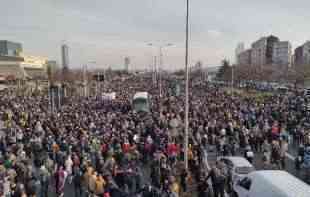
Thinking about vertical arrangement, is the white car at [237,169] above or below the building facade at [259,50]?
below

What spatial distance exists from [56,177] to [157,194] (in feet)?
12.3

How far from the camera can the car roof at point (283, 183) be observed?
22.0 ft

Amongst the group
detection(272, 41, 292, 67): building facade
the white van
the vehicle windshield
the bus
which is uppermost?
detection(272, 41, 292, 67): building facade

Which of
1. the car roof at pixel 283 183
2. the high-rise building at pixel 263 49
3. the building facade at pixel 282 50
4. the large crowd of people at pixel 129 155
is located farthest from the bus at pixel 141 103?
the building facade at pixel 282 50

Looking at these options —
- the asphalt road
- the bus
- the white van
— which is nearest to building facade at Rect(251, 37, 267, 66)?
the bus

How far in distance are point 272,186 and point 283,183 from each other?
0.90ft

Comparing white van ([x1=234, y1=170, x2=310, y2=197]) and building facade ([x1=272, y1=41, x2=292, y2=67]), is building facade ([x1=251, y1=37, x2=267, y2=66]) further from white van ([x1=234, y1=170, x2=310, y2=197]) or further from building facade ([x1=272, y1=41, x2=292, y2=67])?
white van ([x1=234, y1=170, x2=310, y2=197])

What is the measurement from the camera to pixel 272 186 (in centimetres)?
715

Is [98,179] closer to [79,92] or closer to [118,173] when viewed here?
[118,173]

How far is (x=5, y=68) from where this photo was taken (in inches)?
3349

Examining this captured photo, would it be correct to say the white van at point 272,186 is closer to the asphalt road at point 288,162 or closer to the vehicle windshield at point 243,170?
the vehicle windshield at point 243,170

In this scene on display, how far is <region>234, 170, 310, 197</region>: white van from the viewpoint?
22.2 ft

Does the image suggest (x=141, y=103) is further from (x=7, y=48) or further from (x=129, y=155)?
(x=7, y=48)

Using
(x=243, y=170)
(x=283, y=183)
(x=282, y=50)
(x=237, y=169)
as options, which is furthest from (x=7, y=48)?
(x=283, y=183)
